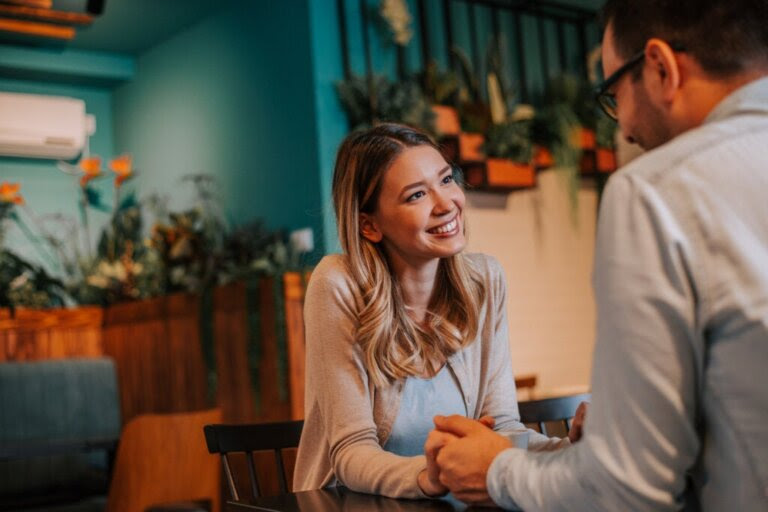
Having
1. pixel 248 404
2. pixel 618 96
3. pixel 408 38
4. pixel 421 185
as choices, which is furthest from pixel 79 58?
pixel 618 96

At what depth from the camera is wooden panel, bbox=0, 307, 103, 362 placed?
5.53 meters

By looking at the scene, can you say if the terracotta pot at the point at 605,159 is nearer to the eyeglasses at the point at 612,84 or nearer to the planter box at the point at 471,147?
the planter box at the point at 471,147

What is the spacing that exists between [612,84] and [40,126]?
629cm

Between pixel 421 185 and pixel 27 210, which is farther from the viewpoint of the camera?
pixel 27 210

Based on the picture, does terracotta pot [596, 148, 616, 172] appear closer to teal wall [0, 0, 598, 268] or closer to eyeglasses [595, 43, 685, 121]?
teal wall [0, 0, 598, 268]

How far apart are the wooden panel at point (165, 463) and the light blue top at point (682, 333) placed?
3.62 metres

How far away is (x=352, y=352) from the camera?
1.72m

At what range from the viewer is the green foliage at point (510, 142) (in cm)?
556

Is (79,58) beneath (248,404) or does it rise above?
above

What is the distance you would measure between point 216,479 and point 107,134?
3810 millimetres

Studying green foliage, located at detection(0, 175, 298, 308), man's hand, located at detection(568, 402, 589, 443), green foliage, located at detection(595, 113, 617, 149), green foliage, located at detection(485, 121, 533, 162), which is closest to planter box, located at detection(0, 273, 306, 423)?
green foliage, located at detection(0, 175, 298, 308)

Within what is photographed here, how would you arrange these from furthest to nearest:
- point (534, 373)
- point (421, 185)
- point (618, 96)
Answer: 1. point (534, 373)
2. point (421, 185)
3. point (618, 96)

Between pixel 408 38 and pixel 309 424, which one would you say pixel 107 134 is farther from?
pixel 309 424

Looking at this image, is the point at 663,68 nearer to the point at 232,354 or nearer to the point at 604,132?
the point at 232,354
